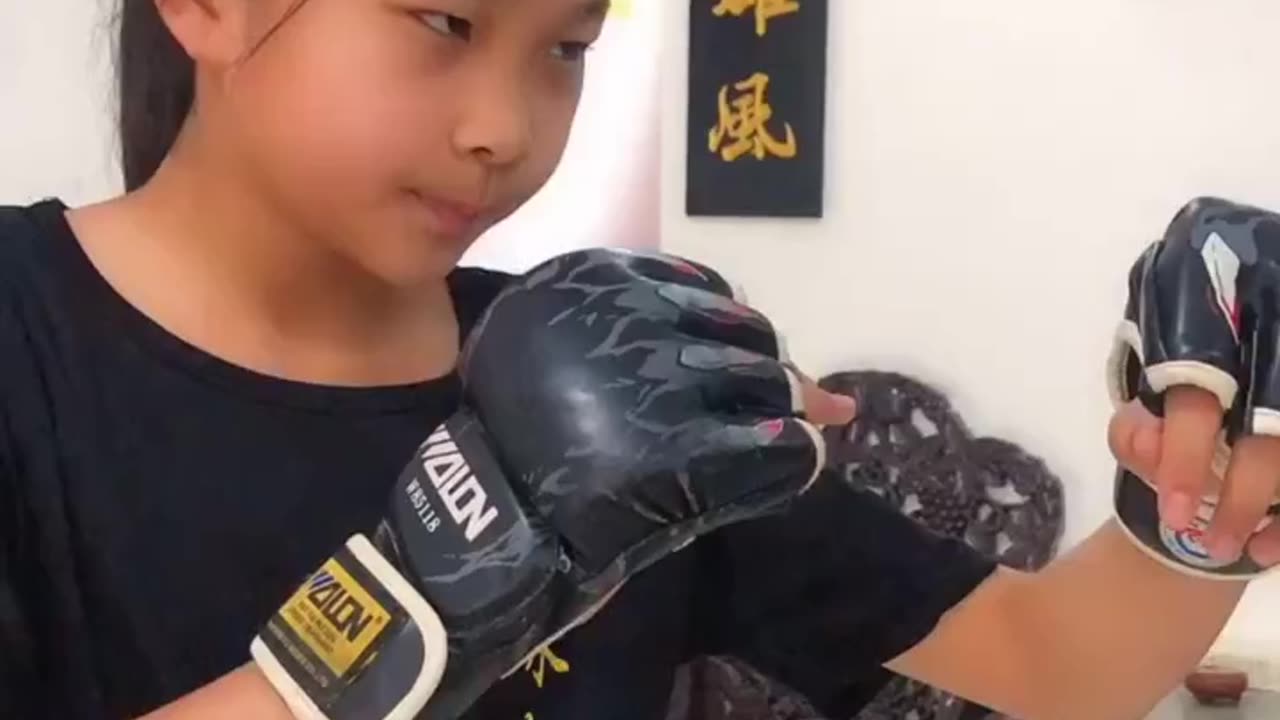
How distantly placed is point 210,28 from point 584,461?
271 mm

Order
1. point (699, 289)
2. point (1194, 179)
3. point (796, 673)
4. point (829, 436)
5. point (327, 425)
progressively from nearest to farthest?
point (699, 289), point (327, 425), point (796, 673), point (1194, 179), point (829, 436)

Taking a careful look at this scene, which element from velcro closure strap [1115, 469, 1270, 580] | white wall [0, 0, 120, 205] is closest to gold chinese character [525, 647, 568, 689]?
velcro closure strap [1115, 469, 1270, 580]

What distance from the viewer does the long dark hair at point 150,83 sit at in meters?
0.76

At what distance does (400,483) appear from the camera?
0.61 metres

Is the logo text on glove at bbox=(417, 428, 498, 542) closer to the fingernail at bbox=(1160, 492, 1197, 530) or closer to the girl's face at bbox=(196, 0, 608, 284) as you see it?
the girl's face at bbox=(196, 0, 608, 284)

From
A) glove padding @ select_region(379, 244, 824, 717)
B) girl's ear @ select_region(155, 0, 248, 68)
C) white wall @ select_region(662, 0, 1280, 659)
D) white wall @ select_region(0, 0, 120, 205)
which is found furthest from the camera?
white wall @ select_region(0, 0, 120, 205)

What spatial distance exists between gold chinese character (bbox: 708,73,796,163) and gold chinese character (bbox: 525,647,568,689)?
3.07ft

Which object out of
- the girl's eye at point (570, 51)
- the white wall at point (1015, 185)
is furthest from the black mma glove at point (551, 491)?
the white wall at point (1015, 185)

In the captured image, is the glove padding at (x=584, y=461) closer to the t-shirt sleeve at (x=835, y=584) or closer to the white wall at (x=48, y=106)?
the t-shirt sleeve at (x=835, y=584)

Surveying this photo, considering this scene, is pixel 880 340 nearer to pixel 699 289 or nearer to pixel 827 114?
pixel 827 114

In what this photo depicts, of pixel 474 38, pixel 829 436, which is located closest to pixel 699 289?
pixel 474 38

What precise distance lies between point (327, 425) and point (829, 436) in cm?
95

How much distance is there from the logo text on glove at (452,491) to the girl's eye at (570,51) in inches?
6.4

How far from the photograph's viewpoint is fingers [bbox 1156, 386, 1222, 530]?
598mm
